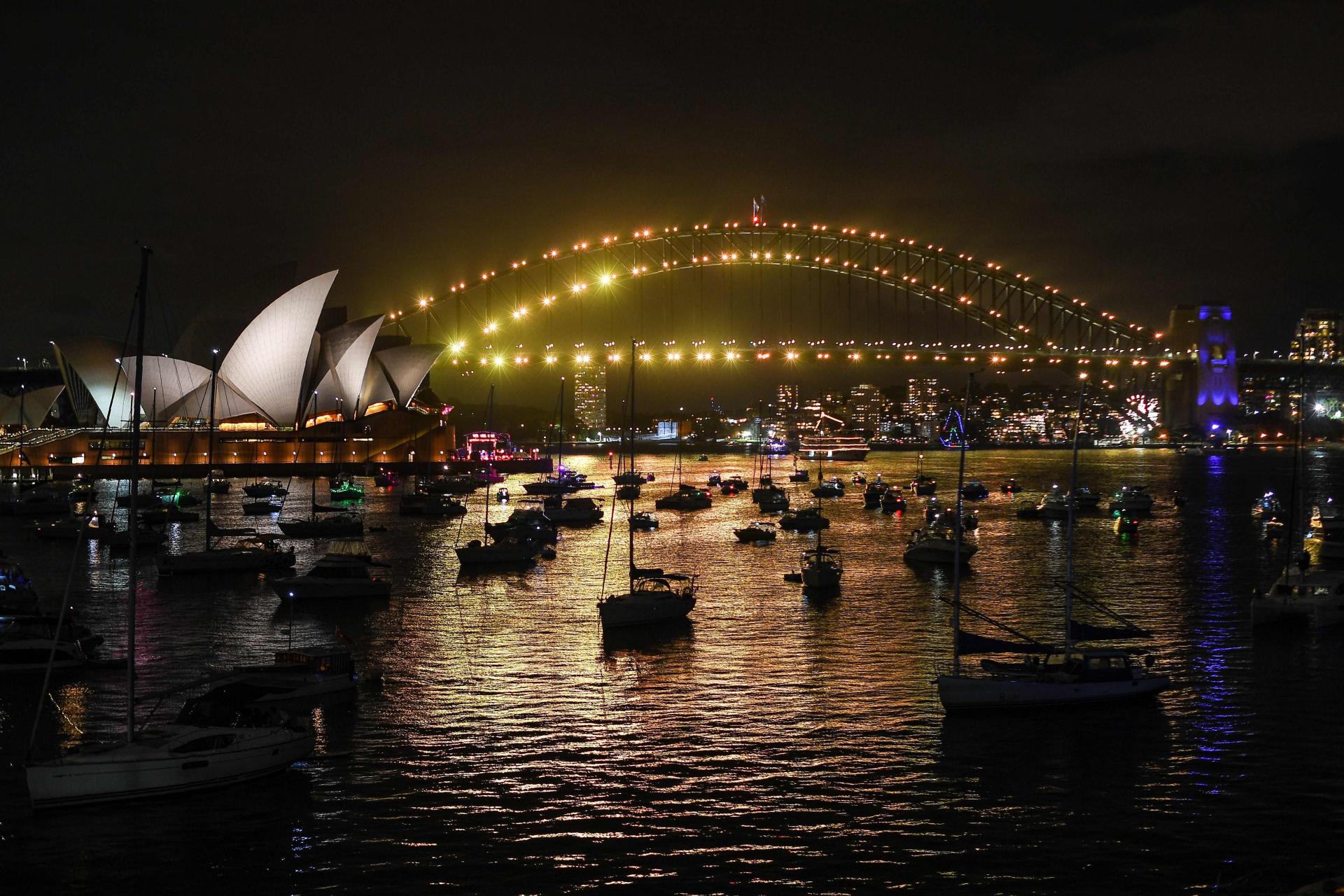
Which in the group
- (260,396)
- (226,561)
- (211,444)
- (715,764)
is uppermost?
(260,396)

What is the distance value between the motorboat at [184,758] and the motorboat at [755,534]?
95.7 feet

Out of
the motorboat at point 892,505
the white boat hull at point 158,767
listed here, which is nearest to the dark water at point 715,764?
the white boat hull at point 158,767

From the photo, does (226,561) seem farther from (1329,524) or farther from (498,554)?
(1329,524)

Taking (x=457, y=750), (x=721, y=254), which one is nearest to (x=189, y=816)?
(x=457, y=750)

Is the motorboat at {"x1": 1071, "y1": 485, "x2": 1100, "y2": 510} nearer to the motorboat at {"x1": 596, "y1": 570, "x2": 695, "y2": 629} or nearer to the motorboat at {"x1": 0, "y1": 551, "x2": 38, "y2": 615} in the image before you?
the motorboat at {"x1": 596, "y1": 570, "x2": 695, "y2": 629}

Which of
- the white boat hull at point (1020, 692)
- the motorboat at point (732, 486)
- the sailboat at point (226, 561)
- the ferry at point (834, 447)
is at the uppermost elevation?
the ferry at point (834, 447)

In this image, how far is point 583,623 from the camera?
26281mm

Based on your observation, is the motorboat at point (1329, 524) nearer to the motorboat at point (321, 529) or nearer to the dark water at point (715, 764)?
the dark water at point (715, 764)

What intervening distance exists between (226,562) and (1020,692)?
75.8 feet

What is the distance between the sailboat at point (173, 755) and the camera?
45.0ft

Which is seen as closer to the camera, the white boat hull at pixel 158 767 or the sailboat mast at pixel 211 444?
the white boat hull at pixel 158 767

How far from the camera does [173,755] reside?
14117 mm

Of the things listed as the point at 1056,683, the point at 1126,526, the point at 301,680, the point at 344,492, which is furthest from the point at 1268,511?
the point at 301,680

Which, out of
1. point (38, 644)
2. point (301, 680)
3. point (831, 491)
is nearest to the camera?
point (301, 680)
